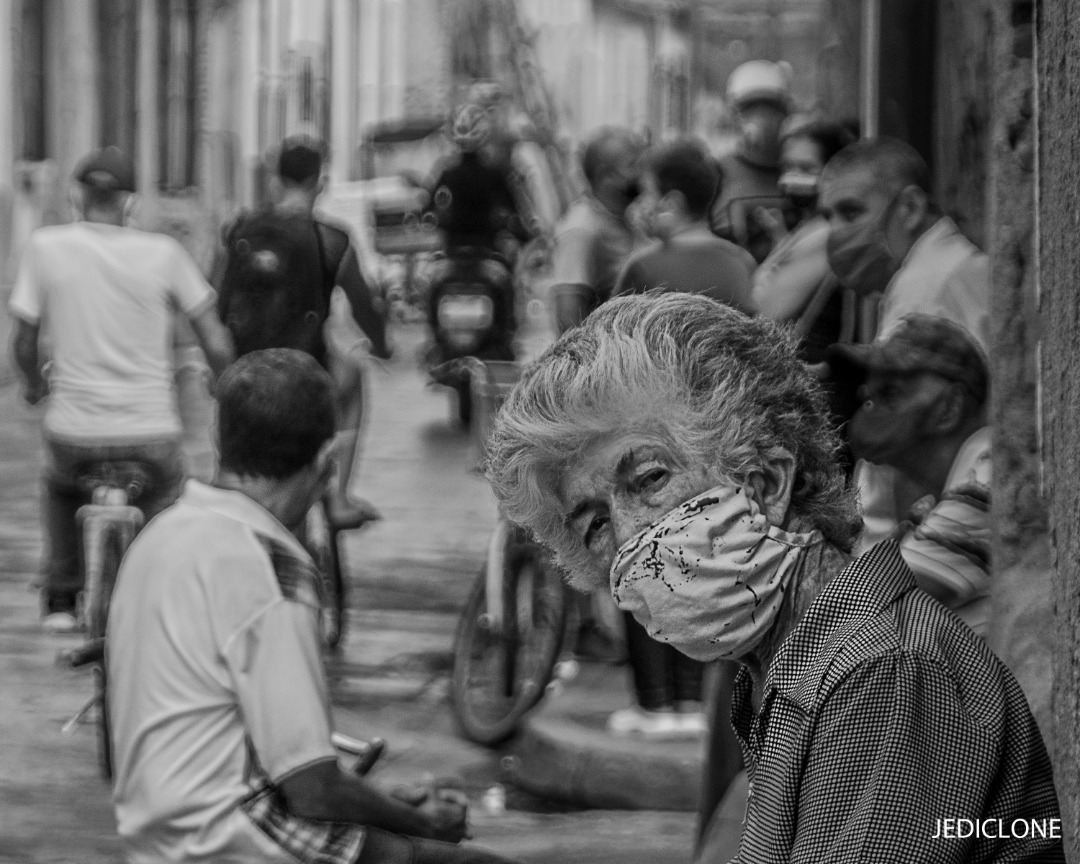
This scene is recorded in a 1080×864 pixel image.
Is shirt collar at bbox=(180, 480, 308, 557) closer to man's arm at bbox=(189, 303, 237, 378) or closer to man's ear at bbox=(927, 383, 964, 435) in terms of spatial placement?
man's ear at bbox=(927, 383, 964, 435)

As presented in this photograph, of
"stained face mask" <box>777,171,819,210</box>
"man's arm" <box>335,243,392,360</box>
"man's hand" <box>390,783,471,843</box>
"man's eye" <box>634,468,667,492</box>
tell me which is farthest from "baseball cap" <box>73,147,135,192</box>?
"man's eye" <box>634,468,667,492</box>

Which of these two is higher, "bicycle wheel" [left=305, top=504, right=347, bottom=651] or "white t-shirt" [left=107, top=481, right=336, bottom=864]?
"white t-shirt" [left=107, top=481, right=336, bottom=864]

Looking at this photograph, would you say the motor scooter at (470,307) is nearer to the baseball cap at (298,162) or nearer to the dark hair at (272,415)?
the baseball cap at (298,162)

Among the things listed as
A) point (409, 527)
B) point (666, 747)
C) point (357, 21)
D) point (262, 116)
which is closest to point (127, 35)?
point (262, 116)

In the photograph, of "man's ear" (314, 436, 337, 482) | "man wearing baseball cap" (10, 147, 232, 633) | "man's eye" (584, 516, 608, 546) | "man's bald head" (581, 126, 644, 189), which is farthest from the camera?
"man's bald head" (581, 126, 644, 189)

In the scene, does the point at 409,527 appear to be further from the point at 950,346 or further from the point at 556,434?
the point at 556,434

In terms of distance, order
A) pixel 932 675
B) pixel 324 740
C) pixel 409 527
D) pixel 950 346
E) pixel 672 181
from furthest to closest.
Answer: pixel 409 527 → pixel 672 181 → pixel 950 346 → pixel 324 740 → pixel 932 675

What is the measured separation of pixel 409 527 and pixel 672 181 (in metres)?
4.09

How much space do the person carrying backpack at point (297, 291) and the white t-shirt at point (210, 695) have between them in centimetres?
377

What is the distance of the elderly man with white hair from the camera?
1.87 metres

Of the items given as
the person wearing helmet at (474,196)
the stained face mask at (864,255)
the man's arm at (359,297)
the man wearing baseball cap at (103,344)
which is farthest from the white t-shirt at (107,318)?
the person wearing helmet at (474,196)

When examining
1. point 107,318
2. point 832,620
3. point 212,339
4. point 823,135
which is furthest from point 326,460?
point 823,135

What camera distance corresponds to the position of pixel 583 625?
7371 mm

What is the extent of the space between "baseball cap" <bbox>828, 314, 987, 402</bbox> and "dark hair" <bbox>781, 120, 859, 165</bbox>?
340 centimetres
